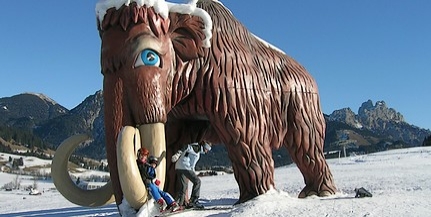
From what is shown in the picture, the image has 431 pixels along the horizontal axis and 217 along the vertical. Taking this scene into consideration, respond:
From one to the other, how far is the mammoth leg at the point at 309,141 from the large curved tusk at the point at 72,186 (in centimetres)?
324

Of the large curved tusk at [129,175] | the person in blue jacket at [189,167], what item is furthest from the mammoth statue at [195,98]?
the person in blue jacket at [189,167]

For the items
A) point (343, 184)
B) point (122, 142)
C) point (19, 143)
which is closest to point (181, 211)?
point (122, 142)

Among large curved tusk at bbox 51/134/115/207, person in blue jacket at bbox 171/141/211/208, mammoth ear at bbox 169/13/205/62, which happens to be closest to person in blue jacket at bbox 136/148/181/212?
large curved tusk at bbox 51/134/115/207

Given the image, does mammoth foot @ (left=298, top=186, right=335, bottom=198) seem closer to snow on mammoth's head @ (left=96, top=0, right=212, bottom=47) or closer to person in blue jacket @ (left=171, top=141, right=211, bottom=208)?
person in blue jacket @ (left=171, top=141, right=211, bottom=208)

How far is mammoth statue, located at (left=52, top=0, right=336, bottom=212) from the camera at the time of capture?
6844 millimetres

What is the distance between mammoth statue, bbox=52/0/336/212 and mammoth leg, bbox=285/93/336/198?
0.06 feet

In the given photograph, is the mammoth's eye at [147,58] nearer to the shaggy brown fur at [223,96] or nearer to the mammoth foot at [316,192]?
the shaggy brown fur at [223,96]

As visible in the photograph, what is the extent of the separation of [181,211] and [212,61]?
2203 millimetres

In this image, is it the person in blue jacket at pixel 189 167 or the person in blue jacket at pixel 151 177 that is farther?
the person in blue jacket at pixel 189 167

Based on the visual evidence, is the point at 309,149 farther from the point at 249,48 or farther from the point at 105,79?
the point at 105,79

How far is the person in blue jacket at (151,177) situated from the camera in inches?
254

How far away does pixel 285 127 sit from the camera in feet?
28.1

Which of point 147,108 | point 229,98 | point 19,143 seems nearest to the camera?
point 147,108

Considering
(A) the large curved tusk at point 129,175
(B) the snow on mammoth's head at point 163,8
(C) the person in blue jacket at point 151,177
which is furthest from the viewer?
(B) the snow on mammoth's head at point 163,8
